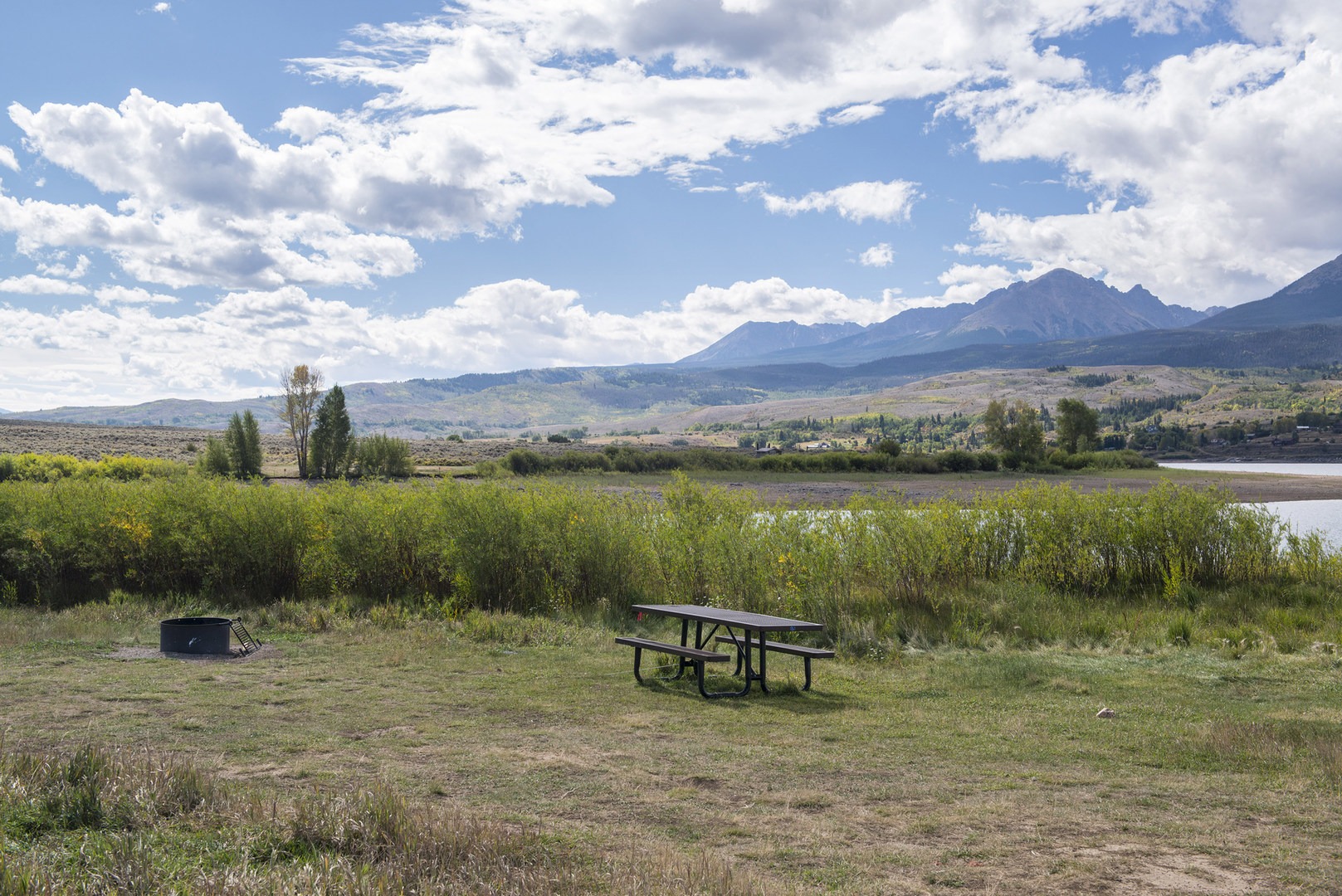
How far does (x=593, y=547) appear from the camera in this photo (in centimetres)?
1622

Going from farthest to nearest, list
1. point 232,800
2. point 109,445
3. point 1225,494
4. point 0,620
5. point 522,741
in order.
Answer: point 109,445, point 1225,494, point 0,620, point 522,741, point 232,800

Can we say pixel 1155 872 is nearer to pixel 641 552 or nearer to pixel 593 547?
pixel 593 547

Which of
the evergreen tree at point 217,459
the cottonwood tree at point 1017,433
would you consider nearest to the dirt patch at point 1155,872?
the evergreen tree at point 217,459

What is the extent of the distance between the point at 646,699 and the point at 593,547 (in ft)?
21.9

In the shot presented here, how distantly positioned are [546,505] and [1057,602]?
28.9 feet

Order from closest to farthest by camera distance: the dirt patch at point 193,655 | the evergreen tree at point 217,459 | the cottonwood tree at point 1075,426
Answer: the dirt patch at point 193,655 → the evergreen tree at point 217,459 → the cottonwood tree at point 1075,426

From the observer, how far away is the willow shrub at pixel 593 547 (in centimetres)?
1591

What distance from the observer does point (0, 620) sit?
562 inches

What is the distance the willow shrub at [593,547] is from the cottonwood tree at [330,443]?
152 ft

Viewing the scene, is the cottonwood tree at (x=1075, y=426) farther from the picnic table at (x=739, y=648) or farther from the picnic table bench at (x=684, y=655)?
the picnic table bench at (x=684, y=655)

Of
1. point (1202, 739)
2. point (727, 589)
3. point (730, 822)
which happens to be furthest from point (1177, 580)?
point (730, 822)

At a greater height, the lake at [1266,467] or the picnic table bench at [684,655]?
the picnic table bench at [684,655]

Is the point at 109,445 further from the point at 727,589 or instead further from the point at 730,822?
the point at 730,822

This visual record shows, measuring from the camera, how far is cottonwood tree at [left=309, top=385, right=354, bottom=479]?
6341 centimetres
